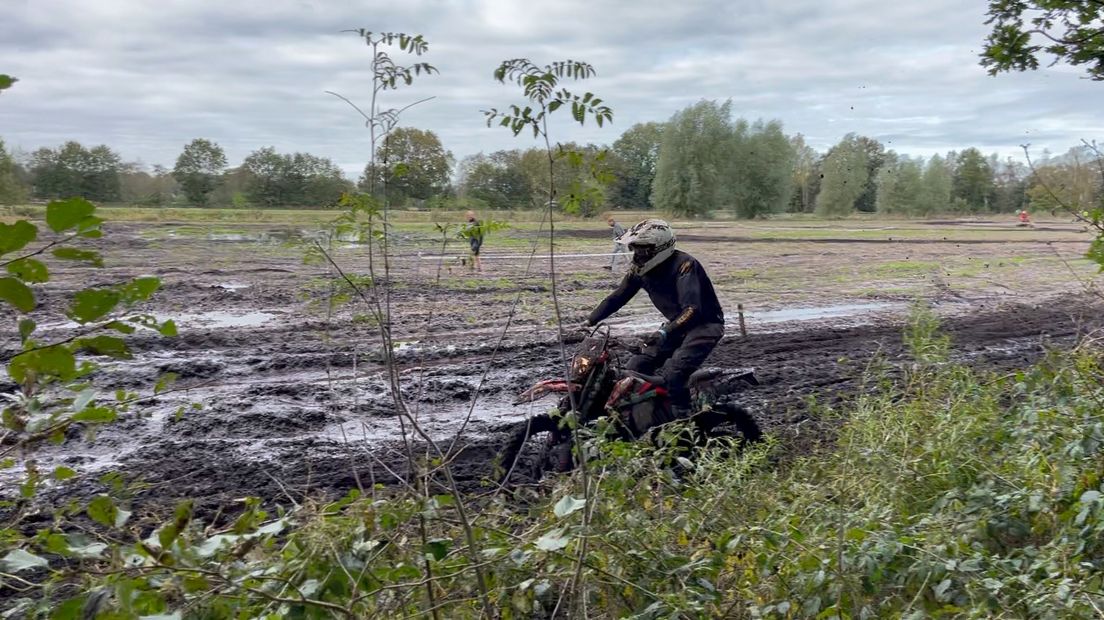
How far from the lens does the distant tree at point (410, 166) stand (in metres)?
3.56

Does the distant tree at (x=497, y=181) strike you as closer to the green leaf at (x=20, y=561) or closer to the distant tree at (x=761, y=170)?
the green leaf at (x=20, y=561)

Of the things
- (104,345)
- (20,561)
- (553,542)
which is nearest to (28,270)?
(104,345)

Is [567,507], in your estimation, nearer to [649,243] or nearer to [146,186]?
[649,243]

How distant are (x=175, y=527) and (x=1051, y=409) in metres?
5.48

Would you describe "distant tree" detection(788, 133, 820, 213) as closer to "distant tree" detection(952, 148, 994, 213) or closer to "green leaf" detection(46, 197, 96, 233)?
"distant tree" detection(952, 148, 994, 213)

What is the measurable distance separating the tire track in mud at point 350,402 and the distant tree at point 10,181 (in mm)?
1761

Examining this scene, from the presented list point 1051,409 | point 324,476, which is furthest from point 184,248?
point 1051,409

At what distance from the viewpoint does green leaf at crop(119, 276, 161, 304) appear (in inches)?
84.5

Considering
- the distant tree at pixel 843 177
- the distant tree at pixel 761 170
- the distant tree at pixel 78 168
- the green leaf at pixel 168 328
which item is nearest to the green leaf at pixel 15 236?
the green leaf at pixel 168 328

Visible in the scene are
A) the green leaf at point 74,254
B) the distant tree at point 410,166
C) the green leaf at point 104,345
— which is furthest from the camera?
the distant tree at point 410,166

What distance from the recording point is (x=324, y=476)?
7.86m

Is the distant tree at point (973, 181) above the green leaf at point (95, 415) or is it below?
above

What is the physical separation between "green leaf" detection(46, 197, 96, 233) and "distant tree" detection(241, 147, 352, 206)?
165cm

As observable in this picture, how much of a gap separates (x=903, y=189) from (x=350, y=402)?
49792 millimetres
